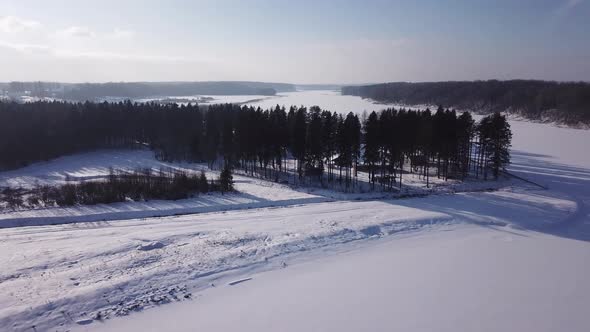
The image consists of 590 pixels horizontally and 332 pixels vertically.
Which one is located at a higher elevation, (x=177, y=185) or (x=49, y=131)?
(x=49, y=131)

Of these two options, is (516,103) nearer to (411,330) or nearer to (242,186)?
(242,186)

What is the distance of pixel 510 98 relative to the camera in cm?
14012

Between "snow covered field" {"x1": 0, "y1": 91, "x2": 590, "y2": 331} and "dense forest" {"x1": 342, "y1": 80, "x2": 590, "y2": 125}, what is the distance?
109 meters

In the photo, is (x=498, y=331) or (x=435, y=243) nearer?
(x=498, y=331)

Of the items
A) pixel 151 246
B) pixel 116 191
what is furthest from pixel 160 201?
pixel 151 246

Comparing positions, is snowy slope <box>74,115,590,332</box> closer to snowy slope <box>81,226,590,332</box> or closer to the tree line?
snowy slope <box>81,226,590,332</box>

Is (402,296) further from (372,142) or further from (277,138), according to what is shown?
(277,138)

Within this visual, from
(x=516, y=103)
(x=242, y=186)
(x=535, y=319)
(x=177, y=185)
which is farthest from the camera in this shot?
(x=516, y=103)

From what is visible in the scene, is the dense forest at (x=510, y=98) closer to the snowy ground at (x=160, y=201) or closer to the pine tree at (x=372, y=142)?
the snowy ground at (x=160, y=201)

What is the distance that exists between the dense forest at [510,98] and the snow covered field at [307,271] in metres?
109

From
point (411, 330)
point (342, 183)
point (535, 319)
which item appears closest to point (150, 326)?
point (411, 330)

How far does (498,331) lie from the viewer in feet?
39.4

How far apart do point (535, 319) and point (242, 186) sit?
30504 millimetres

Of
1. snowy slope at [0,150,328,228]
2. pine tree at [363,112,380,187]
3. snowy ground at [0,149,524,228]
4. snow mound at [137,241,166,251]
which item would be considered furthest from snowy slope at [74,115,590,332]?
pine tree at [363,112,380,187]
